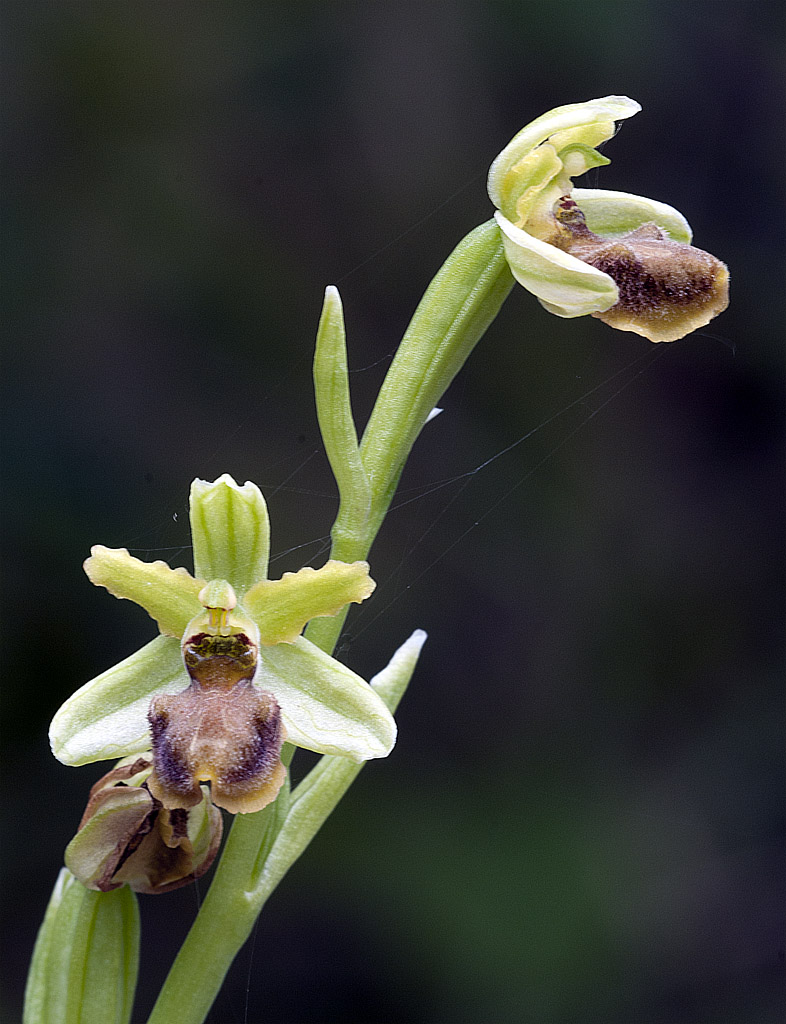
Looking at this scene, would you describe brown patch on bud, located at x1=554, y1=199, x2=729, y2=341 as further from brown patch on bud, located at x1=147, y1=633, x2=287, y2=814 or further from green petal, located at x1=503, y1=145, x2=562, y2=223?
brown patch on bud, located at x1=147, y1=633, x2=287, y2=814

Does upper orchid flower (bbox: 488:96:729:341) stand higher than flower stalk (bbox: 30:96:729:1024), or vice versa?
upper orchid flower (bbox: 488:96:729:341)

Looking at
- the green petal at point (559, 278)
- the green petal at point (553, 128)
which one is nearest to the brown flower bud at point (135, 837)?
the green petal at point (559, 278)

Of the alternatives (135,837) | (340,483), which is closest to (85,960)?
(135,837)

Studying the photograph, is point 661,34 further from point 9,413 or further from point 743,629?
point 9,413

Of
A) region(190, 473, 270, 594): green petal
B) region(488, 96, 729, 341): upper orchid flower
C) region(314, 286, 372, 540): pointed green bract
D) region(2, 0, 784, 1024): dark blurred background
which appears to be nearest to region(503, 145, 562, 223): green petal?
region(488, 96, 729, 341): upper orchid flower

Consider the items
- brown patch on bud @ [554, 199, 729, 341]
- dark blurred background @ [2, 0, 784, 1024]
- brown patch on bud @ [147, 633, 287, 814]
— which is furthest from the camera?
dark blurred background @ [2, 0, 784, 1024]

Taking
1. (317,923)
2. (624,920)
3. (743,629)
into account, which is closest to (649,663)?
(743,629)
